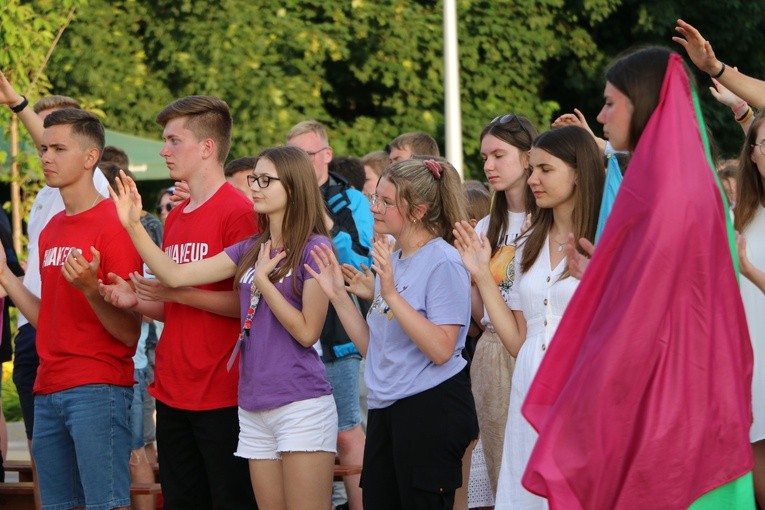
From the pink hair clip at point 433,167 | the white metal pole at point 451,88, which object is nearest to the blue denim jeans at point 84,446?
the pink hair clip at point 433,167

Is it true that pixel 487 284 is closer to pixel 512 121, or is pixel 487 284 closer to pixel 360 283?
pixel 360 283

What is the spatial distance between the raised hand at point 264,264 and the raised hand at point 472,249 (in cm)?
84

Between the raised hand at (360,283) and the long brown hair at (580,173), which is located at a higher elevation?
the long brown hair at (580,173)

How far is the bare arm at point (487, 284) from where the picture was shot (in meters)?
5.11

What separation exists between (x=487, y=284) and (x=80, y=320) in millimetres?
2061

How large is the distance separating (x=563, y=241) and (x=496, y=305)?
14.9 inches

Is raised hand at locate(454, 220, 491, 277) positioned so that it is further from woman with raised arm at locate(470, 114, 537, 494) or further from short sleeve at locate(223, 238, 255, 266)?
short sleeve at locate(223, 238, 255, 266)

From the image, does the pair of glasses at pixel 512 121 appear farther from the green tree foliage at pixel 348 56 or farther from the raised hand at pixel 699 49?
the green tree foliage at pixel 348 56

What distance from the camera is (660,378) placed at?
3.91m

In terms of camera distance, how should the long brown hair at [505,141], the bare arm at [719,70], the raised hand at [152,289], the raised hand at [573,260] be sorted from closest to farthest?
the raised hand at [573,260]
the bare arm at [719,70]
the raised hand at [152,289]
the long brown hair at [505,141]

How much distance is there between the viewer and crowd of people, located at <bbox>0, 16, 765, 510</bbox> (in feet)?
12.9

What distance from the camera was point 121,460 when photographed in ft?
19.7

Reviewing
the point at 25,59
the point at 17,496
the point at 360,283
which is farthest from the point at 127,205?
the point at 25,59

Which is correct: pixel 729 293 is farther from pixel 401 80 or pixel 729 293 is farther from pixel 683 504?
pixel 401 80
